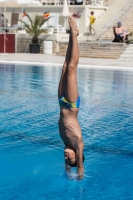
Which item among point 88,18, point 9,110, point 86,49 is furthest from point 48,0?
point 9,110

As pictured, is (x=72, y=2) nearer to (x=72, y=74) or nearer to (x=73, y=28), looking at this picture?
(x=73, y=28)

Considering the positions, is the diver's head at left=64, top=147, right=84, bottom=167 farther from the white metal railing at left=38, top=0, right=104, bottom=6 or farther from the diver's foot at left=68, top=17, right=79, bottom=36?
the white metal railing at left=38, top=0, right=104, bottom=6

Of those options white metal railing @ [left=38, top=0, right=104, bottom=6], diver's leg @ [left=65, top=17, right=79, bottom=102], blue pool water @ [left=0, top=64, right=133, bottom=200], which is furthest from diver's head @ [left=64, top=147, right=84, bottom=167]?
white metal railing @ [left=38, top=0, right=104, bottom=6]

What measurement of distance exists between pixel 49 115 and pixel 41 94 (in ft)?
8.18

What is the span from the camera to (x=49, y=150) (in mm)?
6746

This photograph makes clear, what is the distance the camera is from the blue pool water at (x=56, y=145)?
212 inches

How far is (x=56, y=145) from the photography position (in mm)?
7000

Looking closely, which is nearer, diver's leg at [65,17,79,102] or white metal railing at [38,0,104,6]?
diver's leg at [65,17,79,102]

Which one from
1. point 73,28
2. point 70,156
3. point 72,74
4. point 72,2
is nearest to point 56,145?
point 70,156

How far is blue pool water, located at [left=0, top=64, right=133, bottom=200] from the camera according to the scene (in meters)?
5.39

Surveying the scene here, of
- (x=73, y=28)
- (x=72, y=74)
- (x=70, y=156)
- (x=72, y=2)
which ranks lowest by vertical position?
(x=70, y=156)

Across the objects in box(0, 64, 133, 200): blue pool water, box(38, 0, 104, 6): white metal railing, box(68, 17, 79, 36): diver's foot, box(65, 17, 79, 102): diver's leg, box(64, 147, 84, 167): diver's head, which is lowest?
box(0, 64, 133, 200): blue pool water

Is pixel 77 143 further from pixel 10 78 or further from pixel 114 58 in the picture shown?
pixel 114 58

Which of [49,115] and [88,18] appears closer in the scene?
[49,115]
